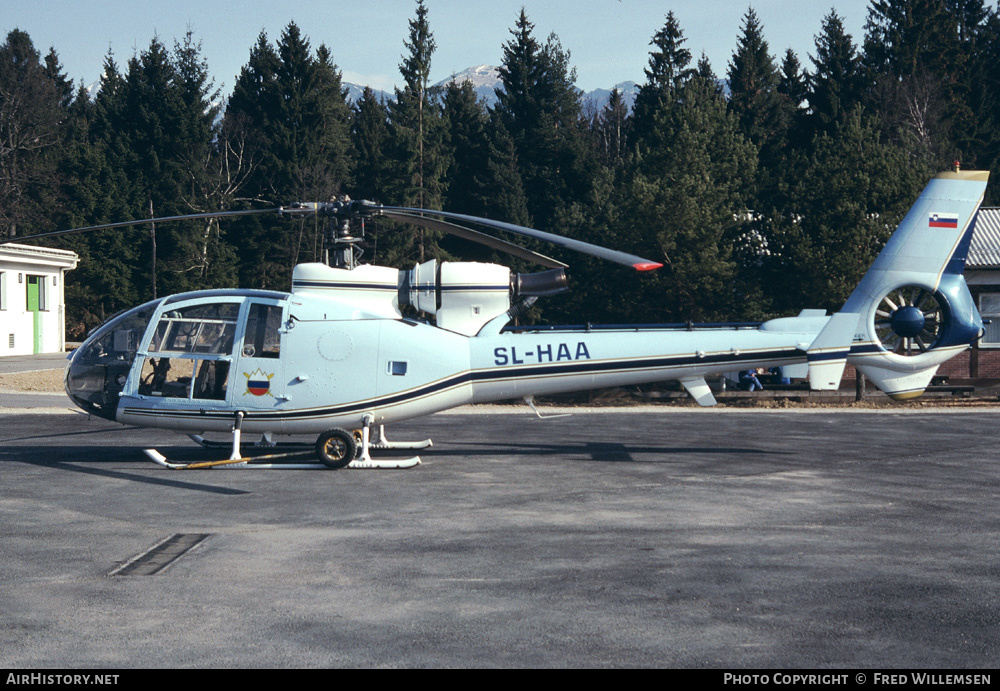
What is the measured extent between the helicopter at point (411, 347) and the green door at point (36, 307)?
31.8 m

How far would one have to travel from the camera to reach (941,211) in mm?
16203

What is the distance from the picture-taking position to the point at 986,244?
113 ft

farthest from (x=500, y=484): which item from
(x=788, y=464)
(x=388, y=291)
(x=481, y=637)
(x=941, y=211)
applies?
(x=941, y=211)

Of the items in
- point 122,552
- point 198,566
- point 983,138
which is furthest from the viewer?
point 983,138

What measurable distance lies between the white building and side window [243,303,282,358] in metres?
30.5

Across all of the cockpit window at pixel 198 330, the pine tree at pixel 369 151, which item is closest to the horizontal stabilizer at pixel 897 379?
the cockpit window at pixel 198 330

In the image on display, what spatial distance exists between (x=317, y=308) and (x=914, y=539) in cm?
946

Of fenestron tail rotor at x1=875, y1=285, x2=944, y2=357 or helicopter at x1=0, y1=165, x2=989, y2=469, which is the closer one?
helicopter at x1=0, y1=165, x2=989, y2=469

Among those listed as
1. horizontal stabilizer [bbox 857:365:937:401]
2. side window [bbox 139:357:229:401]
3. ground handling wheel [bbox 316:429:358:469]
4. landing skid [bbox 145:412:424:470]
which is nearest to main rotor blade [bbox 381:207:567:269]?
landing skid [bbox 145:412:424:470]

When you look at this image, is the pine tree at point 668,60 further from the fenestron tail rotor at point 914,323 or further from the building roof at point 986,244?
the fenestron tail rotor at point 914,323

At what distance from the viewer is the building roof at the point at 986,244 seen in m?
32.9

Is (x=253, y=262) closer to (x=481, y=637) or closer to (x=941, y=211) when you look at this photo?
(x=941, y=211)

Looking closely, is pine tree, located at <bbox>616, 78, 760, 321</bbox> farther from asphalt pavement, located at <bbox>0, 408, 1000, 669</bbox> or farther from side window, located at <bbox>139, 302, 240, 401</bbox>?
side window, located at <bbox>139, 302, 240, 401</bbox>

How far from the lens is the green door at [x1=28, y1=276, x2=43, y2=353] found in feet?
146
